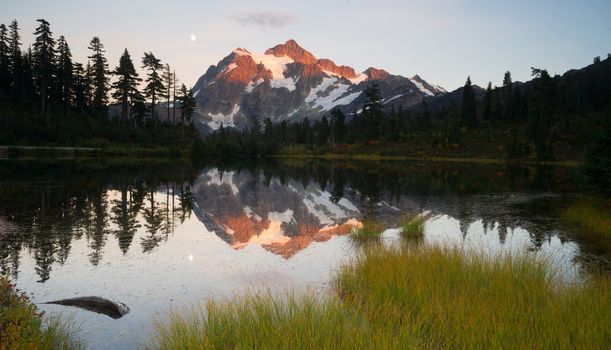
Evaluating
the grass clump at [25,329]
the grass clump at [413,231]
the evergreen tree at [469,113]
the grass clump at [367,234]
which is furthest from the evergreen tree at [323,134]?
the grass clump at [25,329]

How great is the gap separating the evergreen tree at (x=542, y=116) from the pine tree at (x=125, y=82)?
8546cm

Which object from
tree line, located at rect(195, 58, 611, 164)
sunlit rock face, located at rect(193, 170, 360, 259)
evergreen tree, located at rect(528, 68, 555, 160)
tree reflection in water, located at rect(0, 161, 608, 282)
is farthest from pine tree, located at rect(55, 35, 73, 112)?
evergreen tree, located at rect(528, 68, 555, 160)

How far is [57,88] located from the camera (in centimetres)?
7931

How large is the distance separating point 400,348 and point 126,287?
27.1 feet

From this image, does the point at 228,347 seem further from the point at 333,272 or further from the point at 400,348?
the point at 333,272

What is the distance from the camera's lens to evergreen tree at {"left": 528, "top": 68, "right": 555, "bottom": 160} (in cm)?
9104

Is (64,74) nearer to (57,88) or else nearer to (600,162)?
(57,88)

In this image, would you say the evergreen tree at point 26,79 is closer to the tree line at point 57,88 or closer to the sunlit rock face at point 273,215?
the tree line at point 57,88

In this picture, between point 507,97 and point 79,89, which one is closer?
point 79,89

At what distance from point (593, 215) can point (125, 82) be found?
268 feet

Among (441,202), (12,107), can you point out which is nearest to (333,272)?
(441,202)

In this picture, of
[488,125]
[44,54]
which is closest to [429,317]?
[44,54]

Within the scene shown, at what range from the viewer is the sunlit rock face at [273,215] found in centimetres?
1823

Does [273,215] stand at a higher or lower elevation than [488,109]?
lower
